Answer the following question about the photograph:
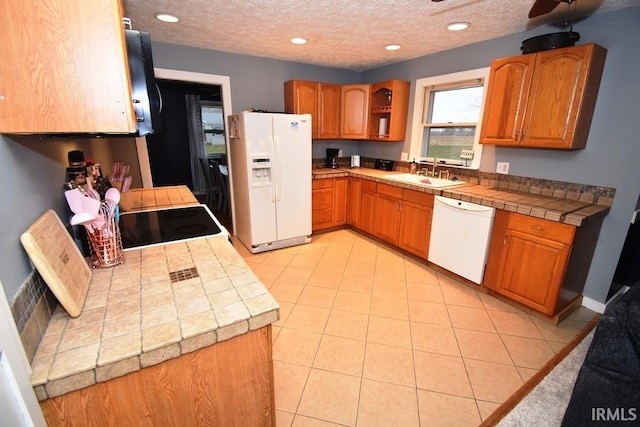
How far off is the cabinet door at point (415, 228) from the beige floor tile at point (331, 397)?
5.99 ft

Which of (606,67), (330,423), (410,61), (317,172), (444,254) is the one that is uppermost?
(410,61)

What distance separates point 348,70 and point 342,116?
0.82 metres

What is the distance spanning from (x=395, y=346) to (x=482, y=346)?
0.62 metres

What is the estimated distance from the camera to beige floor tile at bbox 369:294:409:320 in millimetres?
2432

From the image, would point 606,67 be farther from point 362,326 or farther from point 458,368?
point 362,326

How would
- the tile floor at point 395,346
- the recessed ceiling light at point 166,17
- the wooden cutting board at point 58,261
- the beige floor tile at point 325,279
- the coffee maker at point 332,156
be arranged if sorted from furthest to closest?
the coffee maker at point 332,156 < the beige floor tile at point 325,279 < the recessed ceiling light at point 166,17 < the tile floor at point 395,346 < the wooden cutting board at point 58,261

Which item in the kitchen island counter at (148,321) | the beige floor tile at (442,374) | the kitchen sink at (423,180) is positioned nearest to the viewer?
the kitchen island counter at (148,321)

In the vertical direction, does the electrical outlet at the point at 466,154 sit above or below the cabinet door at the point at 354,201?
above

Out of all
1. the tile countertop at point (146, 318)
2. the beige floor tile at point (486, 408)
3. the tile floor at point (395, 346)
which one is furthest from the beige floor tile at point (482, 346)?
the tile countertop at point (146, 318)

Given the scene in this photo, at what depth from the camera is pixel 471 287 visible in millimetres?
2852

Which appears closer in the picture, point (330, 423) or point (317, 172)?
point (330, 423)

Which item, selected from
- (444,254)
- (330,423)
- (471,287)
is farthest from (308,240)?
(330,423)

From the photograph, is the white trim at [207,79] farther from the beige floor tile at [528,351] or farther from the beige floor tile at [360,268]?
the beige floor tile at [528,351]

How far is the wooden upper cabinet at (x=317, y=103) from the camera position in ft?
12.6
